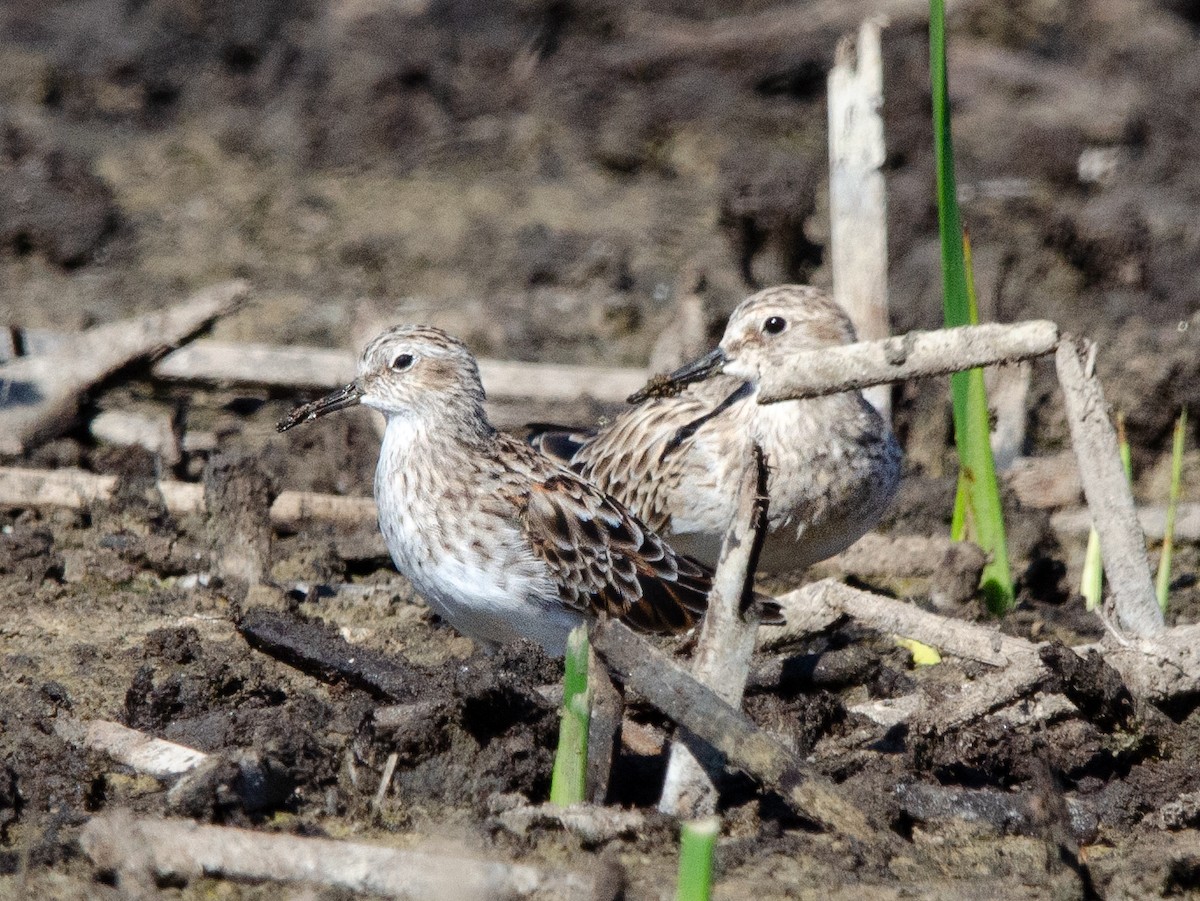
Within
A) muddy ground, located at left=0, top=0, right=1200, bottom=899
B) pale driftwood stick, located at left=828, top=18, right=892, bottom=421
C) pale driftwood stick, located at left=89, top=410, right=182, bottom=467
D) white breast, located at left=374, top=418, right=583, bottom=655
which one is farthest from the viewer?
pale driftwood stick, located at left=89, top=410, right=182, bottom=467

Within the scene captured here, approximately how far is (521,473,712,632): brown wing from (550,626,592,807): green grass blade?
1.30 meters

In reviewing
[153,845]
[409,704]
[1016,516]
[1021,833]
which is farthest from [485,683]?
[1016,516]

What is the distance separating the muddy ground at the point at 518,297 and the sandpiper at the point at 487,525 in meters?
0.31

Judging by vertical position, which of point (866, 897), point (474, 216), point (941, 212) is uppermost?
point (474, 216)

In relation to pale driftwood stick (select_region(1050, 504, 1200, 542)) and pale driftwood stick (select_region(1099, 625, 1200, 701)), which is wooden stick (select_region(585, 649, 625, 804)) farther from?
pale driftwood stick (select_region(1050, 504, 1200, 542))

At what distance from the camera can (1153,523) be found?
7199 millimetres

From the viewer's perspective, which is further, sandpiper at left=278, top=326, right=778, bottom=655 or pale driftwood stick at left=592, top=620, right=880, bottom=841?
sandpiper at left=278, top=326, right=778, bottom=655

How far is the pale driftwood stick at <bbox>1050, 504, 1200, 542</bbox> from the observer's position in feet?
23.6

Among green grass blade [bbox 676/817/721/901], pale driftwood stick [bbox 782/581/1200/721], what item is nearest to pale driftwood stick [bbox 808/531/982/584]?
pale driftwood stick [bbox 782/581/1200/721]

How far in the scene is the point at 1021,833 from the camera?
462 centimetres

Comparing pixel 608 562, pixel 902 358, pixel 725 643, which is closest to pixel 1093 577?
pixel 608 562

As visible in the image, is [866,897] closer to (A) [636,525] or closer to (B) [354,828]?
(B) [354,828]

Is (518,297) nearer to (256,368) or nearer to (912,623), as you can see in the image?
(256,368)

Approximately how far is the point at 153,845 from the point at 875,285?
Result: 463cm
